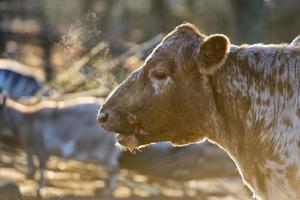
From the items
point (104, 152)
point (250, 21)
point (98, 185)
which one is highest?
point (250, 21)

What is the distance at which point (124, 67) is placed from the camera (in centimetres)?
1341

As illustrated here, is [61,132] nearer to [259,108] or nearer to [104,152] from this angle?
[104,152]

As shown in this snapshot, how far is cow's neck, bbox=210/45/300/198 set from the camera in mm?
4453

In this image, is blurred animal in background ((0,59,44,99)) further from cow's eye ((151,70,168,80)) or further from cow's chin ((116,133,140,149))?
cow's eye ((151,70,168,80))

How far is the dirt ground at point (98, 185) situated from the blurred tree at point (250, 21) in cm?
230

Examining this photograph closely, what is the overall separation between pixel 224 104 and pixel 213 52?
30cm

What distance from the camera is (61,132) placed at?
1356 centimetres

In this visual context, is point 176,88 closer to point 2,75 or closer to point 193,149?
point 193,149

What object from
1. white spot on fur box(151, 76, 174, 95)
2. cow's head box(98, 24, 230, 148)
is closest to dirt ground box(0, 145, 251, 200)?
cow's head box(98, 24, 230, 148)

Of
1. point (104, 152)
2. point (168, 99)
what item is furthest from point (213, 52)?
point (104, 152)

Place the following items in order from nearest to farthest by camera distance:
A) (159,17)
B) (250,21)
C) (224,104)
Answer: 1. (224,104)
2. (250,21)
3. (159,17)

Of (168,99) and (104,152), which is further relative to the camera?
(104,152)

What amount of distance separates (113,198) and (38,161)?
1801 mm

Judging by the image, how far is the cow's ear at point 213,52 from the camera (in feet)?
14.7
